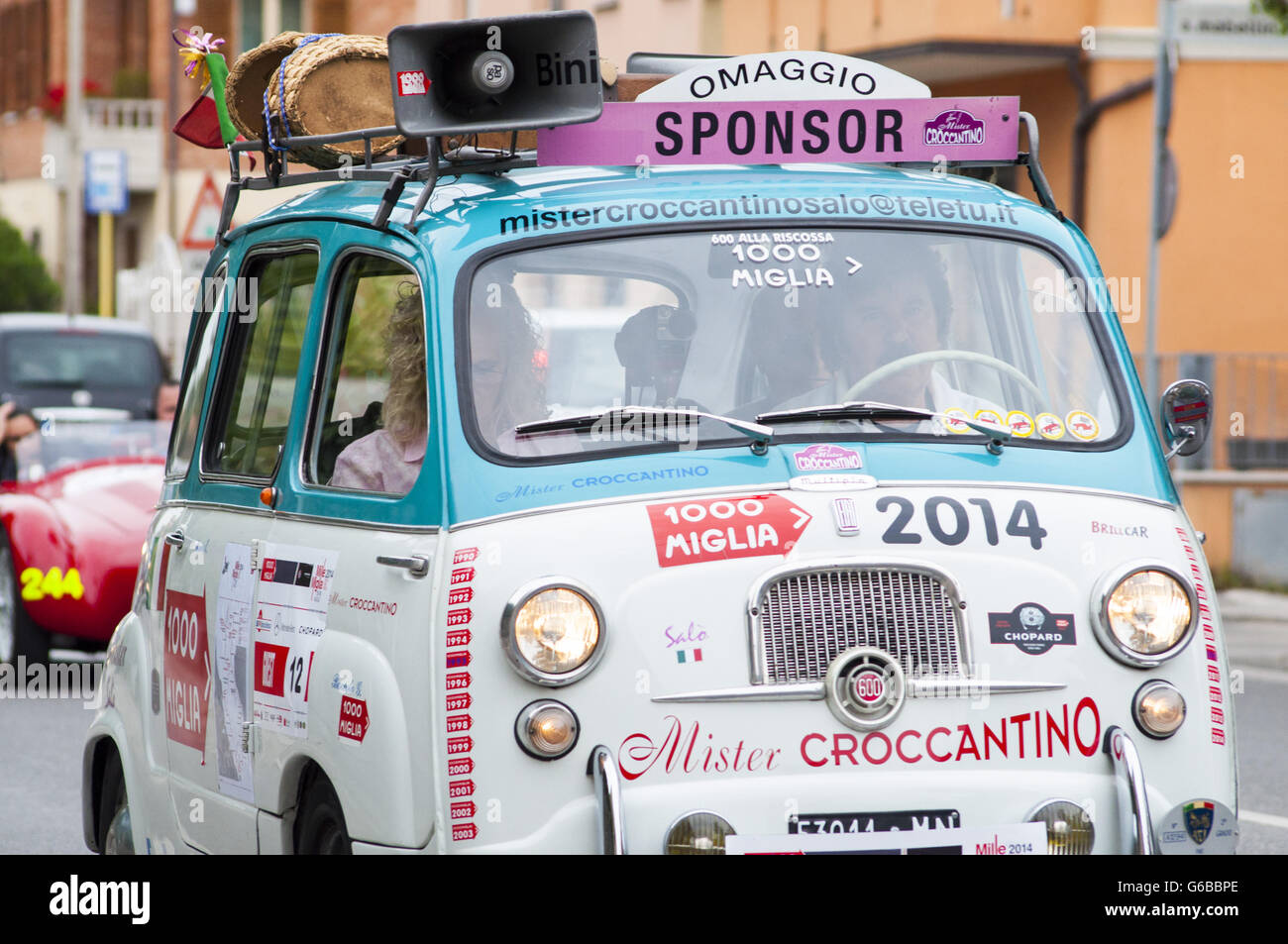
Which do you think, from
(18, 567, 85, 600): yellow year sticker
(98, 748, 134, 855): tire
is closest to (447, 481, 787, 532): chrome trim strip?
(98, 748, 134, 855): tire


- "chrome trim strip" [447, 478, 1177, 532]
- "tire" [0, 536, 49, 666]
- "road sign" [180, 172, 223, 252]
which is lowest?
"tire" [0, 536, 49, 666]

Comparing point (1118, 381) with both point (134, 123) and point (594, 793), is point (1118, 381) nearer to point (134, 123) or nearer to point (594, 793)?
point (594, 793)

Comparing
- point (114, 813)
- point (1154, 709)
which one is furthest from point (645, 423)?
point (114, 813)

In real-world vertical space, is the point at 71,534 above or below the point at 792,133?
below

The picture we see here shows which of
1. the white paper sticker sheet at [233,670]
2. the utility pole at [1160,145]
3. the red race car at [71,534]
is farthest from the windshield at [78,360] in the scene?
the white paper sticker sheet at [233,670]

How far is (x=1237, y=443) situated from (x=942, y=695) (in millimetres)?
15144

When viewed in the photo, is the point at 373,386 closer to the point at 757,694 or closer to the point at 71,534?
the point at 757,694

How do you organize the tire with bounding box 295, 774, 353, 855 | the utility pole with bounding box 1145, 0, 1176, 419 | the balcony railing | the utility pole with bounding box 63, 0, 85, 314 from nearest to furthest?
the tire with bounding box 295, 774, 353, 855
the utility pole with bounding box 1145, 0, 1176, 419
the utility pole with bounding box 63, 0, 85, 314
the balcony railing

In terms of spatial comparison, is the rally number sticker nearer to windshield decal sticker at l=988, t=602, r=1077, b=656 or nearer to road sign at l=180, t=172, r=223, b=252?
windshield decal sticker at l=988, t=602, r=1077, b=656

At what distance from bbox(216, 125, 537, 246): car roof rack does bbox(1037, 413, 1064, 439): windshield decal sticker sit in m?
1.36

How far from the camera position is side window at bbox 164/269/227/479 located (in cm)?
615

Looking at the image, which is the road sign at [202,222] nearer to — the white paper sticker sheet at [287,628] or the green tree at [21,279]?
the white paper sticker sheet at [287,628]

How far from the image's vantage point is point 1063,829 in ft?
14.8

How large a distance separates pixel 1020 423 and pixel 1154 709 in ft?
2.42
